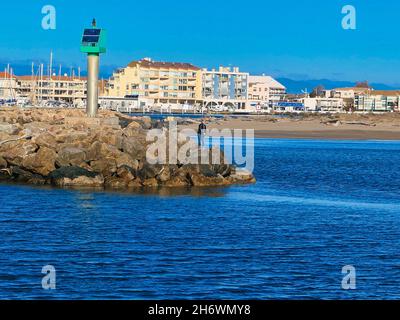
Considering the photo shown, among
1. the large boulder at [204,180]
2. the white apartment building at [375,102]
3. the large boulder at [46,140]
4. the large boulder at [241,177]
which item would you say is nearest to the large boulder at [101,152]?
the large boulder at [46,140]

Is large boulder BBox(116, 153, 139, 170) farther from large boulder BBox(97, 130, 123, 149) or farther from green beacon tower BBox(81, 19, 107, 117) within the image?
green beacon tower BBox(81, 19, 107, 117)

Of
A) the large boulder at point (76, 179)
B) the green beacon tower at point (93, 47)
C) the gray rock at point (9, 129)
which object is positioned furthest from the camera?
the green beacon tower at point (93, 47)

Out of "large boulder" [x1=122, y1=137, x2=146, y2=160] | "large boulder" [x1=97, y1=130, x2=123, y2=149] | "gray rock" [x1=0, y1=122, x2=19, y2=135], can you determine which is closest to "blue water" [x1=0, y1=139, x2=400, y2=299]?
"large boulder" [x1=122, y1=137, x2=146, y2=160]

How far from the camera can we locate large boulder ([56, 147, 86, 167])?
27.6 m

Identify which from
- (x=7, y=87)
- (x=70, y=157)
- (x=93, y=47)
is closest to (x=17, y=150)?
(x=70, y=157)

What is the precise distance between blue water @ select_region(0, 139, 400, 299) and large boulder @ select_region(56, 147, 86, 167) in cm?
204

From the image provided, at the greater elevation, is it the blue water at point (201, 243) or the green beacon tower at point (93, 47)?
the green beacon tower at point (93, 47)

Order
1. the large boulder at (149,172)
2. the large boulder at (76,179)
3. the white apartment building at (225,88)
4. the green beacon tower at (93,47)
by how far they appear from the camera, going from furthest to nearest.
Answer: the white apartment building at (225,88) → the green beacon tower at (93,47) → the large boulder at (149,172) → the large boulder at (76,179)

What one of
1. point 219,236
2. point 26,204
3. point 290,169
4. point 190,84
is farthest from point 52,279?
point 190,84

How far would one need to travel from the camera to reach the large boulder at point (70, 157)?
90.7ft

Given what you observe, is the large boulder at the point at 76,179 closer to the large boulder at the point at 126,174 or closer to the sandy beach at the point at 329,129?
the large boulder at the point at 126,174

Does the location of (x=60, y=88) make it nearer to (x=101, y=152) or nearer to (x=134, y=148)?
(x=134, y=148)

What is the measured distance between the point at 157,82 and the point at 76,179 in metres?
115

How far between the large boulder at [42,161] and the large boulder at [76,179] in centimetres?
60
